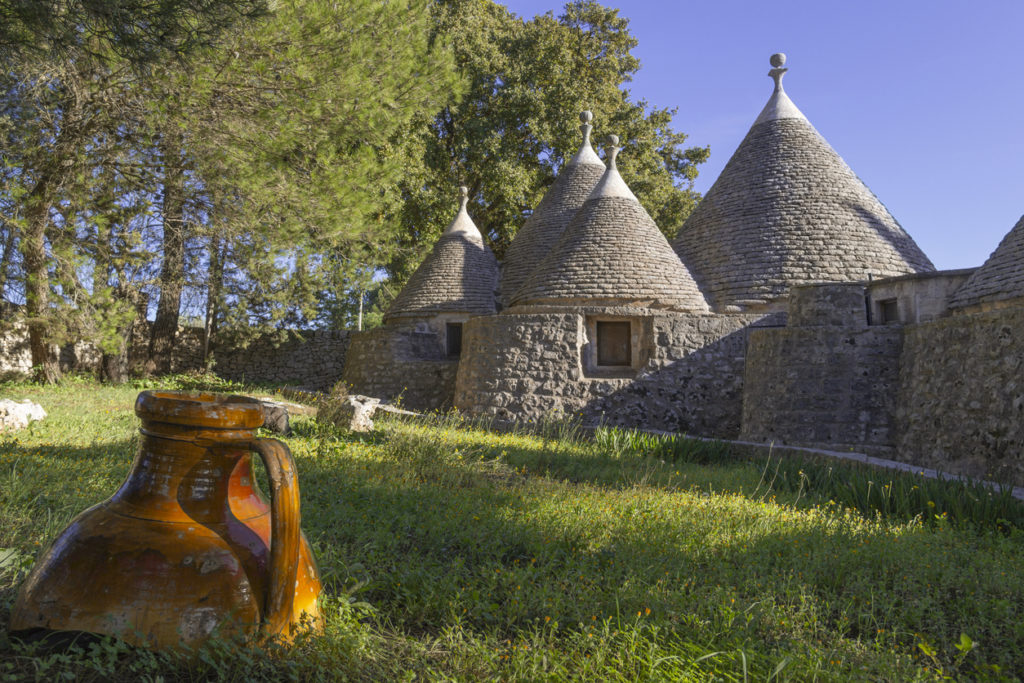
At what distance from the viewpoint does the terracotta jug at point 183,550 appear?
151cm

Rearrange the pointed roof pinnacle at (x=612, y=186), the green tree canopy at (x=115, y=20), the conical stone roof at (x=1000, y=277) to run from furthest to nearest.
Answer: the pointed roof pinnacle at (x=612, y=186), the conical stone roof at (x=1000, y=277), the green tree canopy at (x=115, y=20)

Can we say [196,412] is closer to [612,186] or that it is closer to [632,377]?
[632,377]

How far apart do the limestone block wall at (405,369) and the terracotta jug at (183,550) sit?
38.7 ft

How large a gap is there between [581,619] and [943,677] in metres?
1.41

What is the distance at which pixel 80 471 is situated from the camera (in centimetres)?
487

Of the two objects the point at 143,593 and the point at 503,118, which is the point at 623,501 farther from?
the point at 503,118

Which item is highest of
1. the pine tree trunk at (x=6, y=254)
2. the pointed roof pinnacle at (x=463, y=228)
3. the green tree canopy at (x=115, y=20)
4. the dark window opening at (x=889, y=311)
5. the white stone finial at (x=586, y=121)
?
the white stone finial at (x=586, y=121)

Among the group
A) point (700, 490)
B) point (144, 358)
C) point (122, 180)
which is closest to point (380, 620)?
point (700, 490)

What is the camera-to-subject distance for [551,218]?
52.2ft

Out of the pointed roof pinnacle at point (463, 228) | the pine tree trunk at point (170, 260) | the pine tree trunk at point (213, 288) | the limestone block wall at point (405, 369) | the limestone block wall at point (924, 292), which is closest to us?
the limestone block wall at point (924, 292)

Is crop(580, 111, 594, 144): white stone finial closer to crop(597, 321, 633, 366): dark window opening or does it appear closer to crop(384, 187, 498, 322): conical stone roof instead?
crop(384, 187, 498, 322): conical stone roof

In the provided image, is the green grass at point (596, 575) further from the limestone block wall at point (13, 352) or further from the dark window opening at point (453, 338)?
the limestone block wall at point (13, 352)

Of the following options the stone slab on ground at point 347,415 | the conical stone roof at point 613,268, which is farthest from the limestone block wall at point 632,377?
the stone slab on ground at point 347,415

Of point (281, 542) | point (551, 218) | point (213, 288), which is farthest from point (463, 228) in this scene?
point (281, 542)
